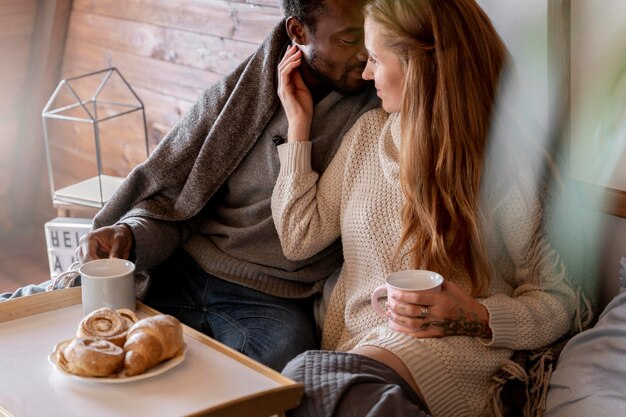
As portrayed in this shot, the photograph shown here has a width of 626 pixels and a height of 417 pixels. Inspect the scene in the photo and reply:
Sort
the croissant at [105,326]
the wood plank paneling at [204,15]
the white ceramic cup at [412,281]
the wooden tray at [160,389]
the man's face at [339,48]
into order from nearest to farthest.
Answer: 1. the wooden tray at [160,389]
2. the croissant at [105,326]
3. the white ceramic cup at [412,281]
4. the man's face at [339,48]
5. the wood plank paneling at [204,15]

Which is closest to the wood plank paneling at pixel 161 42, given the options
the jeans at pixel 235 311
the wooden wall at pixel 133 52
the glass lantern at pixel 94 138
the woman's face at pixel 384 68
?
the wooden wall at pixel 133 52

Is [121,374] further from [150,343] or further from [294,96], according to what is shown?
[294,96]

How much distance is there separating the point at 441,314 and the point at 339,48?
56cm

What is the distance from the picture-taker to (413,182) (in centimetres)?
161

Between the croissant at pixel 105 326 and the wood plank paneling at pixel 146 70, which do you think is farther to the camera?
the wood plank paneling at pixel 146 70

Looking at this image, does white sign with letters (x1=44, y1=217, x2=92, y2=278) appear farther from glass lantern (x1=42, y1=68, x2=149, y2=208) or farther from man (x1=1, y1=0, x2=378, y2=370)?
man (x1=1, y1=0, x2=378, y2=370)

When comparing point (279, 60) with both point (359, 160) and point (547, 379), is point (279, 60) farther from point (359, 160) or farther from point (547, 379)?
point (547, 379)

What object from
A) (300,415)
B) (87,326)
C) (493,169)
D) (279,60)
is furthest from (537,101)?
(87,326)

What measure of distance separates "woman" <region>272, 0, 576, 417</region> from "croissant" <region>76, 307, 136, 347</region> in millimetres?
281

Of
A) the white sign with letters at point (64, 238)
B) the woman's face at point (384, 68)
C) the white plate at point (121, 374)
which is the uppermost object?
the woman's face at point (384, 68)

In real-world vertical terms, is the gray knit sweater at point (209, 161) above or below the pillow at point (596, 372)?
above

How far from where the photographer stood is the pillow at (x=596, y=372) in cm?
146

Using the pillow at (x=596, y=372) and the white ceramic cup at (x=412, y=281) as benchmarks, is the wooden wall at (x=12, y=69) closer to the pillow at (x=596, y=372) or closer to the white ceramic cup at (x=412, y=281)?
the white ceramic cup at (x=412, y=281)

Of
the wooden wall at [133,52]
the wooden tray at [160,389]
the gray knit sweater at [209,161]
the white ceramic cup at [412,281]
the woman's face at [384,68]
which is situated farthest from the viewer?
the wooden wall at [133,52]
